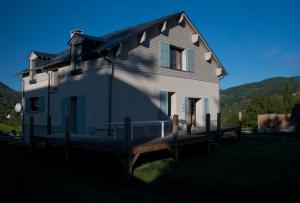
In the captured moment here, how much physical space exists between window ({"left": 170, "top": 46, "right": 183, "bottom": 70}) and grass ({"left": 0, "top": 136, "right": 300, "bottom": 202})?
5.75 meters

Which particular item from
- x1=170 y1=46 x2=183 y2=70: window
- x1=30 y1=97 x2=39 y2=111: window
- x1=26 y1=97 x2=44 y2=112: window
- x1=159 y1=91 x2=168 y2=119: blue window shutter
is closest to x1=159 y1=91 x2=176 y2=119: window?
x1=159 y1=91 x2=168 y2=119: blue window shutter

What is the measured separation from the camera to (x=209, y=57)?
19.3m

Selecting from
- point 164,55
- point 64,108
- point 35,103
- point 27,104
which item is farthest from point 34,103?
point 164,55

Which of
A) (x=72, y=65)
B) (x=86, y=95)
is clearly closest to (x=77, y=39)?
(x=72, y=65)

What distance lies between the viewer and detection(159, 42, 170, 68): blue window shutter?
15.8 meters

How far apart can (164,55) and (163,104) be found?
2575 millimetres

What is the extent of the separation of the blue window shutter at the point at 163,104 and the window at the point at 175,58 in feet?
6.33

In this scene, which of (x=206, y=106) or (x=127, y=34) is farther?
(x=206, y=106)

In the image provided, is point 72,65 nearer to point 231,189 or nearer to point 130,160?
point 130,160

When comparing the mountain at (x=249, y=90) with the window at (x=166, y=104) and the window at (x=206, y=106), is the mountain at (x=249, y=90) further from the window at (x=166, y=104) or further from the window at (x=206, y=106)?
the window at (x=166, y=104)

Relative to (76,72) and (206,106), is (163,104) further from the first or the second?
(76,72)

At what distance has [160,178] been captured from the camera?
9.38m

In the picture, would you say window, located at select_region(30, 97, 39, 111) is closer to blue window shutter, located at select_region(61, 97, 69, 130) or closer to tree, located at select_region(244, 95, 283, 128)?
blue window shutter, located at select_region(61, 97, 69, 130)

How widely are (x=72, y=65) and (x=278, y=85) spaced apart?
107 m
